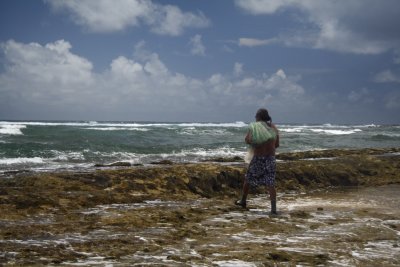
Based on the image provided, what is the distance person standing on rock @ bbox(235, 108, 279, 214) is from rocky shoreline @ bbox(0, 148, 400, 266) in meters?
0.54

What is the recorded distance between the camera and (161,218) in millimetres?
5902

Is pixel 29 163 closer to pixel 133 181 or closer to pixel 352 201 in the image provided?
pixel 133 181

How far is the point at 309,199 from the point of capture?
852cm

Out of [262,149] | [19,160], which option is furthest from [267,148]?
[19,160]

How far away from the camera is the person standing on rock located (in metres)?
7.02

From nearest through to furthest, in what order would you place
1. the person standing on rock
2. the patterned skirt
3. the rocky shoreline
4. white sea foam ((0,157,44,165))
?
1. the rocky shoreline
2. the person standing on rock
3. the patterned skirt
4. white sea foam ((0,157,44,165))

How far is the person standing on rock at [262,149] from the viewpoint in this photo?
7.02 metres

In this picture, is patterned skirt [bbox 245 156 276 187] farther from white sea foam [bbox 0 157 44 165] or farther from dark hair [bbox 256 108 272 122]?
white sea foam [bbox 0 157 44 165]

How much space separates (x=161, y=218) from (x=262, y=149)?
2344mm

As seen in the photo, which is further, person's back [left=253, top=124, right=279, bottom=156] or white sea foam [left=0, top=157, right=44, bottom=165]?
white sea foam [left=0, top=157, right=44, bottom=165]

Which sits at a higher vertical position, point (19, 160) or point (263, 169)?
point (263, 169)

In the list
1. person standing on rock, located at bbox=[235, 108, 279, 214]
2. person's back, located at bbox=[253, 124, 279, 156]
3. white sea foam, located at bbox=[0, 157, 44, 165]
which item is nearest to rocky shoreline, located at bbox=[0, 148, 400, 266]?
person standing on rock, located at bbox=[235, 108, 279, 214]

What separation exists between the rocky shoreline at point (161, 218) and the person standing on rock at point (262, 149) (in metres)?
0.54

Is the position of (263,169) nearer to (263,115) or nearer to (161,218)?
(263,115)
